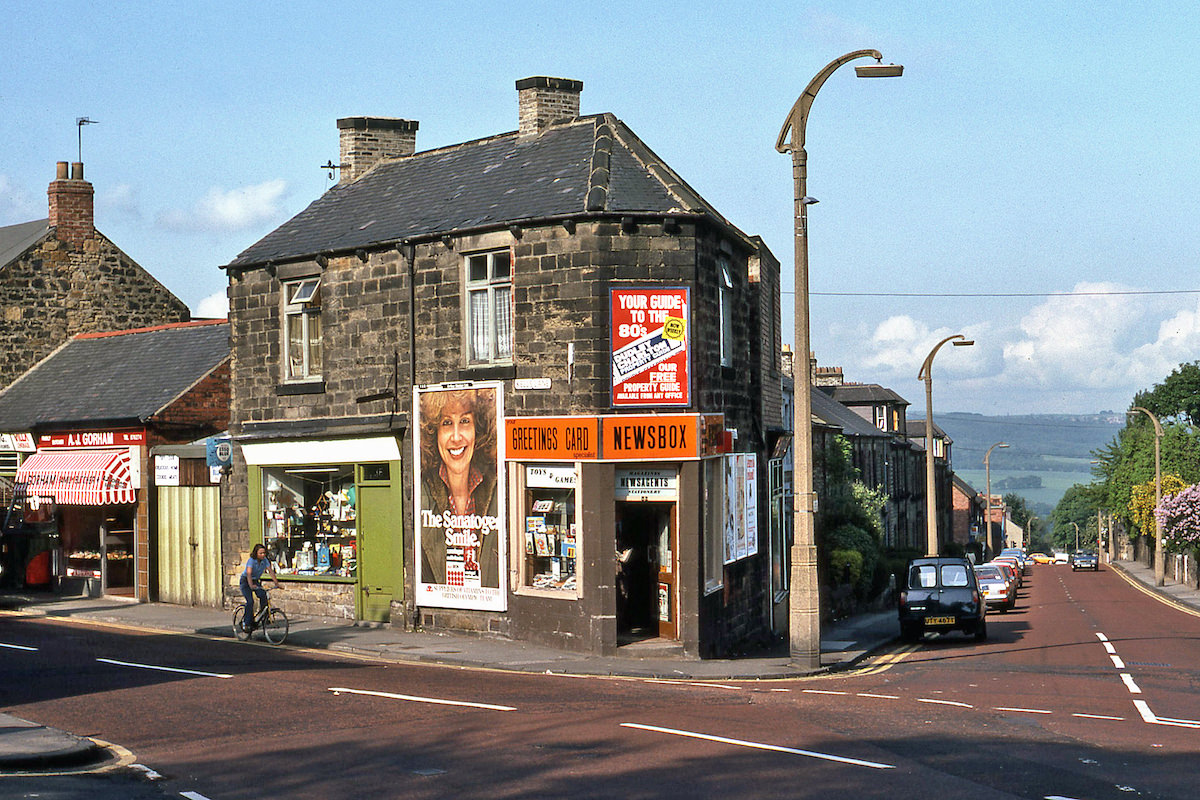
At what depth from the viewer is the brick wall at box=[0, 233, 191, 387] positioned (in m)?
34.3

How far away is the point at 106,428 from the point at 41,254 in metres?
8.18

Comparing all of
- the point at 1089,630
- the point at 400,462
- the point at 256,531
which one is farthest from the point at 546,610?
the point at 1089,630

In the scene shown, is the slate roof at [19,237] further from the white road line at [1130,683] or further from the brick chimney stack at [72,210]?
the white road line at [1130,683]

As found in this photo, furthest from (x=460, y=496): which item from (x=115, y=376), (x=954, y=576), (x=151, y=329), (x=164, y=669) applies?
(x=151, y=329)

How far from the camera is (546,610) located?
21.2 m

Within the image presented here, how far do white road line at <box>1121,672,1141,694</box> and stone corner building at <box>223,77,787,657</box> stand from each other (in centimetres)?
653

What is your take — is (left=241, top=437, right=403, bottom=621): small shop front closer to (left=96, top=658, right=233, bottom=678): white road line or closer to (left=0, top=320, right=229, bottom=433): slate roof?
(left=0, top=320, right=229, bottom=433): slate roof

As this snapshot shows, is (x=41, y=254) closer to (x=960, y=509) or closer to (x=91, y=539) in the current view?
(x=91, y=539)

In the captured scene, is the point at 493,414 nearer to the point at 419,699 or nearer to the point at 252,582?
the point at 252,582

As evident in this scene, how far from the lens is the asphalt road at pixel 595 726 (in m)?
10.6

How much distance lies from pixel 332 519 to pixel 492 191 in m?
7.23

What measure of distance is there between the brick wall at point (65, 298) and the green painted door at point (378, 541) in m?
15.4

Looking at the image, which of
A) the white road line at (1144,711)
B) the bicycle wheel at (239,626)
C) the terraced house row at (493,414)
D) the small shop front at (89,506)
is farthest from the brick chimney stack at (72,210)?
the white road line at (1144,711)

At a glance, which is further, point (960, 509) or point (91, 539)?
point (960, 509)
